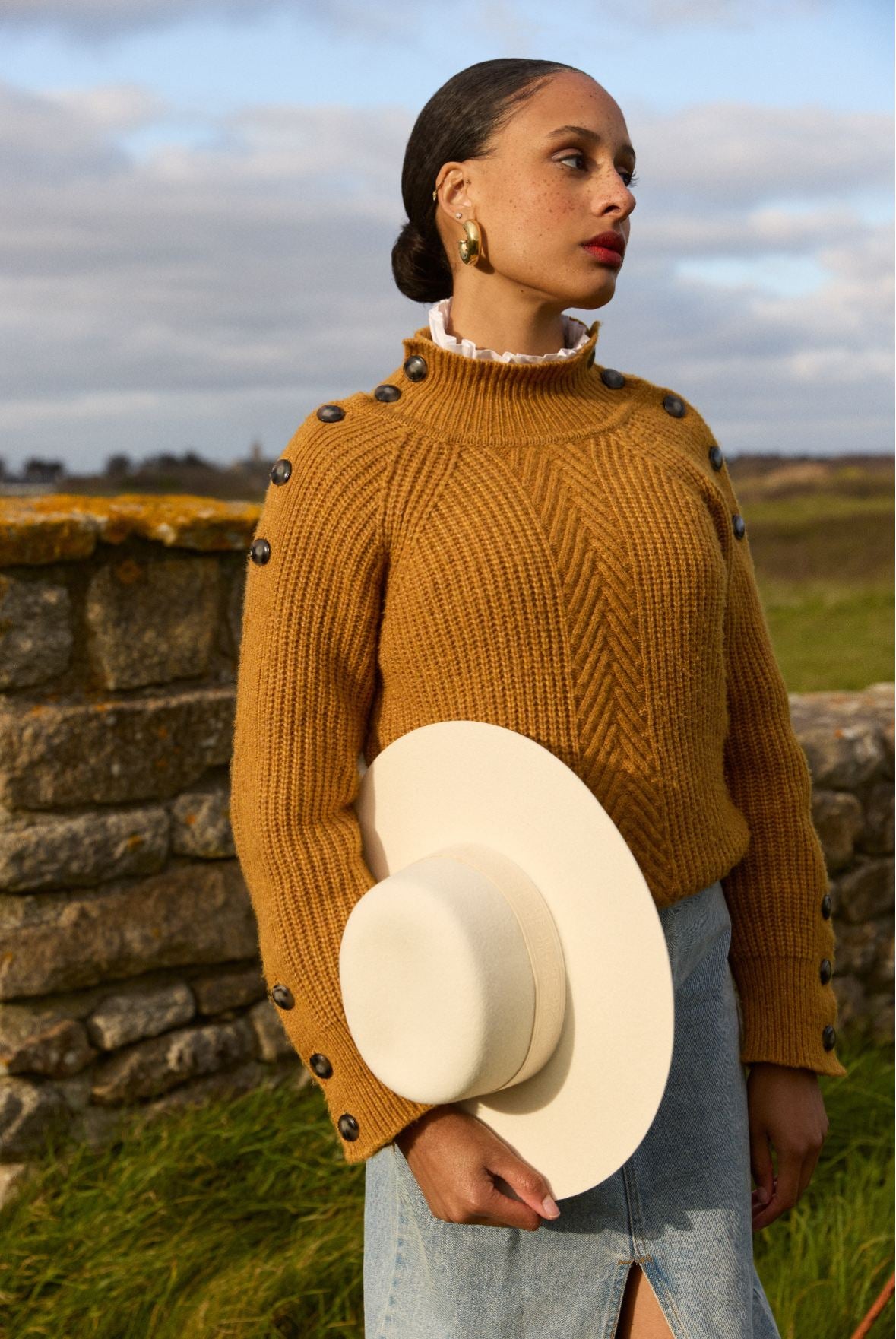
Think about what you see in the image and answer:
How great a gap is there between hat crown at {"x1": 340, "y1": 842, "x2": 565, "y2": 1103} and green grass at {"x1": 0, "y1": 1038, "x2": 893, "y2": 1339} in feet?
4.72

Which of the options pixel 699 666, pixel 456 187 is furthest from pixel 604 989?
pixel 456 187

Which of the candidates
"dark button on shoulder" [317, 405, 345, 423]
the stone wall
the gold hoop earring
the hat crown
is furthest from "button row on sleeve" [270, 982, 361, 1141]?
the stone wall

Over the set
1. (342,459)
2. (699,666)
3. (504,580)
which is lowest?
(699,666)

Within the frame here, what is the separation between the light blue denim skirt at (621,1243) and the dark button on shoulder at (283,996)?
21 cm

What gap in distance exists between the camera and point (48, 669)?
111 inches

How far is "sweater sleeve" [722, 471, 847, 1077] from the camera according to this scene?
5.79 ft

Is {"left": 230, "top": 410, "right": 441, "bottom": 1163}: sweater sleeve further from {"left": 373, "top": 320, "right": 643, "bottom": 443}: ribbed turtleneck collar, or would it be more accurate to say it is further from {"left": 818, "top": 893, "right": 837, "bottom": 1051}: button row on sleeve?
{"left": 818, "top": 893, "right": 837, "bottom": 1051}: button row on sleeve

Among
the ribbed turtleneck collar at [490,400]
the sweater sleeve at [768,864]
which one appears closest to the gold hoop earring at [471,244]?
the ribbed turtleneck collar at [490,400]

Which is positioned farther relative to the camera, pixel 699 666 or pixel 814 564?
pixel 814 564

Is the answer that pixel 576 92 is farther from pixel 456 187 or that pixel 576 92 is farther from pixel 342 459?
pixel 342 459

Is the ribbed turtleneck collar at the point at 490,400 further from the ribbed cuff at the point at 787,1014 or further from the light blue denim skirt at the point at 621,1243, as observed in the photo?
the ribbed cuff at the point at 787,1014

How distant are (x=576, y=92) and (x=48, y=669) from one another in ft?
5.85

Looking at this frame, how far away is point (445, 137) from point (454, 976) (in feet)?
3.47

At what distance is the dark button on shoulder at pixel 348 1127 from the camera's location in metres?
1.48
